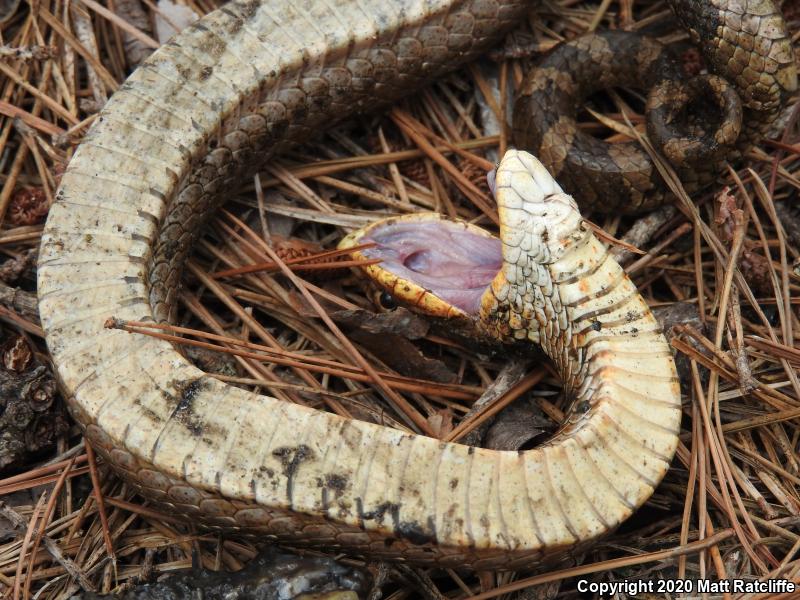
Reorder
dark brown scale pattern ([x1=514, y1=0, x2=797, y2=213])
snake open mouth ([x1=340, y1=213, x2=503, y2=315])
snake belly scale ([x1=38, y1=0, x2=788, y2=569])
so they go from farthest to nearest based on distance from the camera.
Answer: snake open mouth ([x1=340, y1=213, x2=503, y2=315]) < dark brown scale pattern ([x1=514, y1=0, x2=797, y2=213]) < snake belly scale ([x1=38, y1=0, x2=788, y2=569])

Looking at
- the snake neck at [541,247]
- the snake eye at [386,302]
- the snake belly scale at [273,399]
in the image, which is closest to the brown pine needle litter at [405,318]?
the snake eye at [386,302]

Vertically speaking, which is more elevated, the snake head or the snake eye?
the snake head

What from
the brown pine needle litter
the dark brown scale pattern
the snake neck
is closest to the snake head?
the snake neck

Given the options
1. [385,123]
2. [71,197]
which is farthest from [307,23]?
[71,197]

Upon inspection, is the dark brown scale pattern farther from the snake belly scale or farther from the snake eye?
the snake eye

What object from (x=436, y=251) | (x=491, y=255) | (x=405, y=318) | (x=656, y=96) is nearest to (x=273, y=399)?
(x=405, y=318)

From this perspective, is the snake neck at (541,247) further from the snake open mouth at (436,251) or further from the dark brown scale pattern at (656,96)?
the dark brown scale pattern at (656,96)

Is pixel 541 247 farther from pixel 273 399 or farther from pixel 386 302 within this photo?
pixel 273 399

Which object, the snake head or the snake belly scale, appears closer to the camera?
the snake belly scale
